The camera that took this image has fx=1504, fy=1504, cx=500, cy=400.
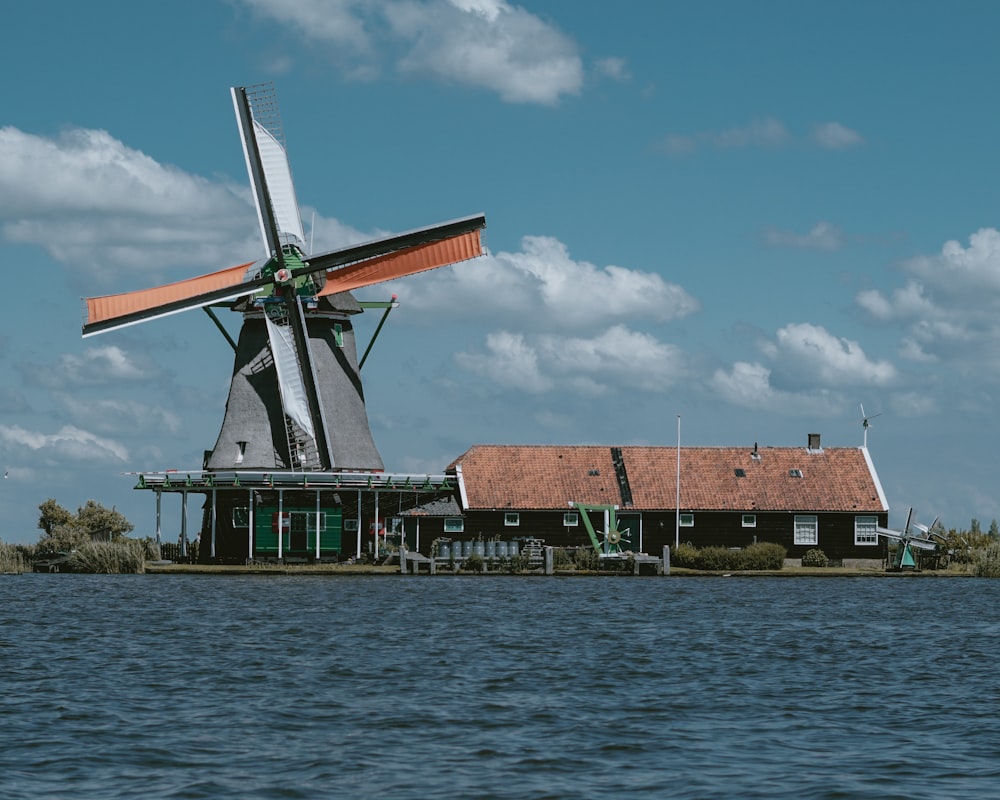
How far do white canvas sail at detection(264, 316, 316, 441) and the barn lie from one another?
8369mm

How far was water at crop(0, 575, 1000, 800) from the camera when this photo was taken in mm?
15516

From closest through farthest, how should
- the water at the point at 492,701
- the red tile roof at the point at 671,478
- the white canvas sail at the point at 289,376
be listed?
the water at the point at 492,701 → the white canvas sail at the point at 289,376 → the red tile roof at the point at 671,478

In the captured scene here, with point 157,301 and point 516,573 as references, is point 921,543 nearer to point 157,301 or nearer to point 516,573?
point 516,573

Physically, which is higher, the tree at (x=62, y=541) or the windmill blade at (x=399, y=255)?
the windmill blade at (x=399, y=255)

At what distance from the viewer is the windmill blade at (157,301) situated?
5319 centimetres

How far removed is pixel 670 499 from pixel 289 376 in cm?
1690

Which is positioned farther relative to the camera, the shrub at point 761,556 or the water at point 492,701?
the shrub at point 761,556

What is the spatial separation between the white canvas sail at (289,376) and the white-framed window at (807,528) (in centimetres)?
2039

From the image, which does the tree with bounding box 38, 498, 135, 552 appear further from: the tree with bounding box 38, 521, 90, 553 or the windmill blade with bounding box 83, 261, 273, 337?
the windmill blade with bounding box 83, 261, 273, 337

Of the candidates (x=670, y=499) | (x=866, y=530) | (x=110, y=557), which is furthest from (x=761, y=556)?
(x=110, y=557)

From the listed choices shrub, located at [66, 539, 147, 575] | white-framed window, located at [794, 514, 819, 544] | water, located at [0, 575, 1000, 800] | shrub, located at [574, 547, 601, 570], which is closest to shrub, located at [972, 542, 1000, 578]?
white-framed window, located at [794, 514, 819, 544]

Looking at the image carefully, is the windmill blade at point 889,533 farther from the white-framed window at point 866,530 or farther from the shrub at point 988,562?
→ the shrub at point 988,562

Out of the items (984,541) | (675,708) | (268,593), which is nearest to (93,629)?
(268,593)

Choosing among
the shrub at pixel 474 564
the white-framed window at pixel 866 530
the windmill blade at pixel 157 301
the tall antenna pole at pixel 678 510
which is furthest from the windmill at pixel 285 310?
the white-framed window at pixel 866 530
